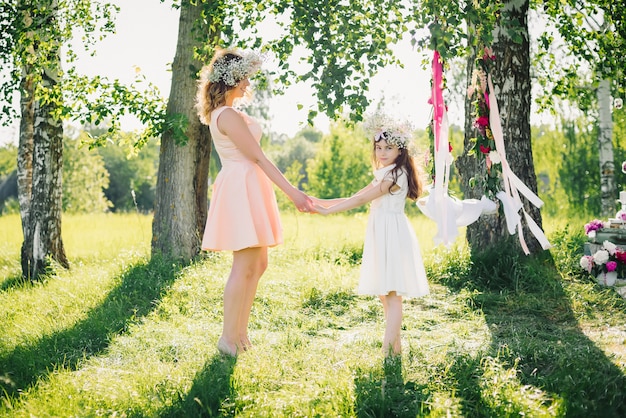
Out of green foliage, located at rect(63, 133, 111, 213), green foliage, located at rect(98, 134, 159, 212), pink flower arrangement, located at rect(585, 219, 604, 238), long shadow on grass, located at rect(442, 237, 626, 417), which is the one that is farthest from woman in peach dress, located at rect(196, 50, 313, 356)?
green foliage, located at rect(98, 134, 159, 212)

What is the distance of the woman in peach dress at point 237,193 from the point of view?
15.0ft

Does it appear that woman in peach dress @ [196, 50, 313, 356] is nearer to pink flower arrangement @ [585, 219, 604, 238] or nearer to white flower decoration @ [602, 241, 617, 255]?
white flower decoration @ [602, 241, 617, 255]

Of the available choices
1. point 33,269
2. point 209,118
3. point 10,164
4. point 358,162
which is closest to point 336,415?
point 209,118

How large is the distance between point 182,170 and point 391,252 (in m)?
3.97

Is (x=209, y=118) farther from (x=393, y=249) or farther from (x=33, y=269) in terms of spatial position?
(x=33, y=269)

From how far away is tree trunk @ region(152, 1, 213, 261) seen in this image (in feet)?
25.1

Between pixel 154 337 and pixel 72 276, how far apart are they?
3163mm

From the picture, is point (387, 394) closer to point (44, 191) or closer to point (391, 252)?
point (391, 252)

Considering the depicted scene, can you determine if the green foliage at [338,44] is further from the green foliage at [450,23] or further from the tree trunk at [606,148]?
the tree trunk at [606,148]

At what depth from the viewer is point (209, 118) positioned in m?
4.79

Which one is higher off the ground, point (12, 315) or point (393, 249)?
point (393, 249)

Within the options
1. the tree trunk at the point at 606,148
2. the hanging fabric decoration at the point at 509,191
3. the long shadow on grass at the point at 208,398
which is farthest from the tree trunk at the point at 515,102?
the tree trunk at the point at 606,148

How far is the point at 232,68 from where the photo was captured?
4.65 metres

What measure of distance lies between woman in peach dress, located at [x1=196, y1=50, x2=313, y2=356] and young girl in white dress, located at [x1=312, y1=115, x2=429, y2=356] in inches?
22.3
